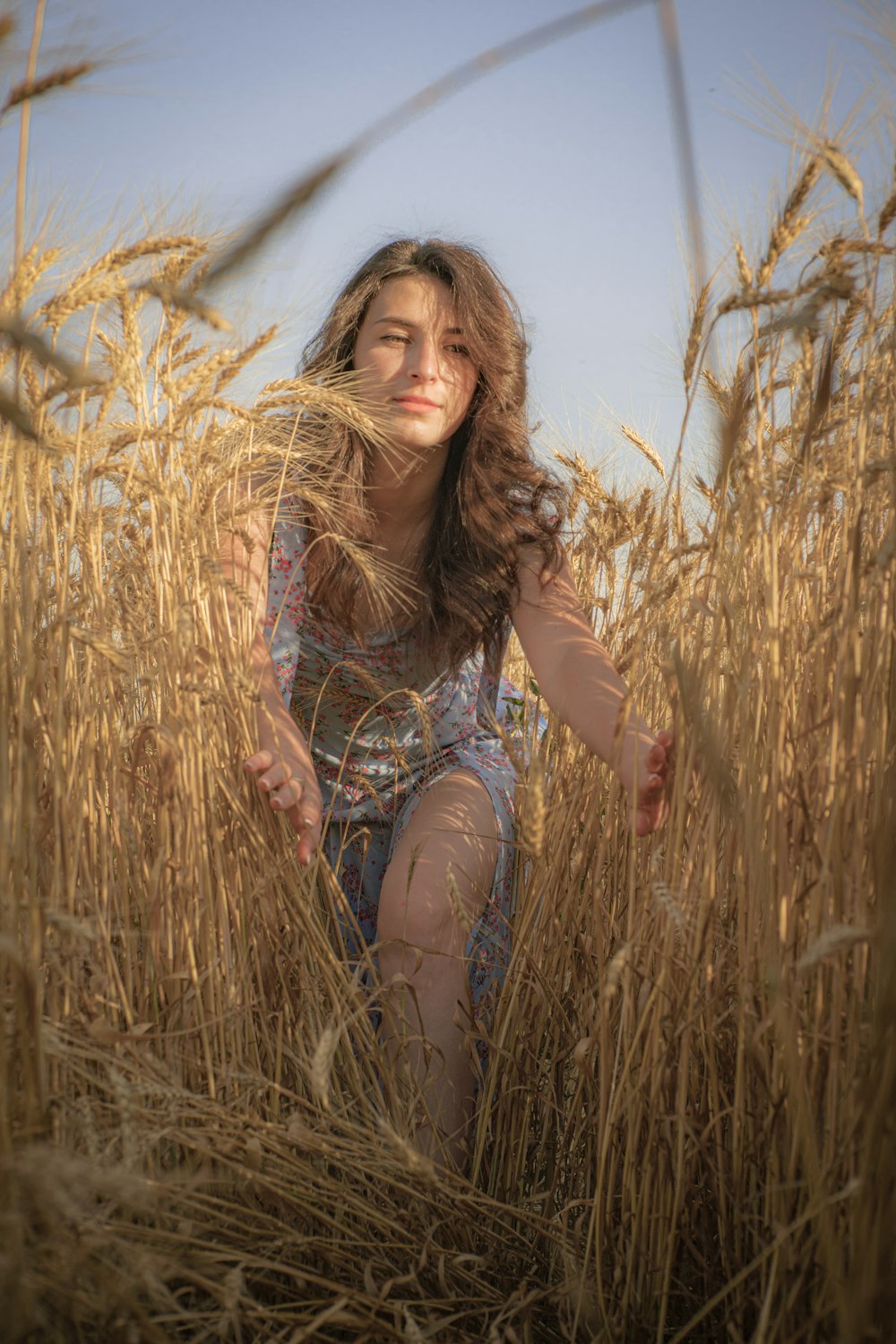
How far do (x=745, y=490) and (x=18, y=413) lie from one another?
2.09 feet

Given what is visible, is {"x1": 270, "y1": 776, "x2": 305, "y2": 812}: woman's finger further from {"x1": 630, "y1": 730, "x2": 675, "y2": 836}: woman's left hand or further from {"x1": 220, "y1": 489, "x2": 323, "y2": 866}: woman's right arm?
{"x1": 630, "y1": 730, "x2": 675, "y2": 836}: woman's left hand

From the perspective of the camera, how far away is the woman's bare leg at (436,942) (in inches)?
49.9

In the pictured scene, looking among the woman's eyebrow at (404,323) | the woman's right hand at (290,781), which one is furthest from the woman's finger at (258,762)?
the woman's eyebrow at (404,323)

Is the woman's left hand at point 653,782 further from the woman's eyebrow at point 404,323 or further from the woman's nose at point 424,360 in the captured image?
the woman's eyebrow at point 404,323

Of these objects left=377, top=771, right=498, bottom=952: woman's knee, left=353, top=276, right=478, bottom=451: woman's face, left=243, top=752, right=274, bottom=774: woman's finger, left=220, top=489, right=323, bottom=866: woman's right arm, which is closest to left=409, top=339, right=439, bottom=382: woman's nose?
left=353, top=276, right=478, bottom=451: woman's face

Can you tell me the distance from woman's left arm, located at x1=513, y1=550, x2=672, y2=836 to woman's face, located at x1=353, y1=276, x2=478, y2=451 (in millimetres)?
288

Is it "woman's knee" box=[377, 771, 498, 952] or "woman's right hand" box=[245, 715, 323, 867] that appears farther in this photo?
"woman's knee" box=[377, 771, 498, 952]

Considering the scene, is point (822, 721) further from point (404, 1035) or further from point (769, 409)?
point (404, 1035)

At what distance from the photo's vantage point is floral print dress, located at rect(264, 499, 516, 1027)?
1.65 meters

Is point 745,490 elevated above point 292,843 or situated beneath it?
elevated above

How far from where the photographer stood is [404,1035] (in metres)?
1.20

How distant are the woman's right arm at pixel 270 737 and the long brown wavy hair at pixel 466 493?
381mm

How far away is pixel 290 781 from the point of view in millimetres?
1172

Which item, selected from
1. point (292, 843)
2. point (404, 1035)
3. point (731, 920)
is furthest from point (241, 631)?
point (731, 920)
